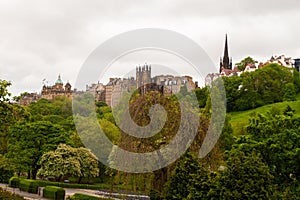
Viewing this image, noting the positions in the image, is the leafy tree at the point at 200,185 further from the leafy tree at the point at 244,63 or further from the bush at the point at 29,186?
the leafy tree at the point at 244,63

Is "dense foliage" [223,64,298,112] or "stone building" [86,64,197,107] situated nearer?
"stone building" [86,64,197,107]

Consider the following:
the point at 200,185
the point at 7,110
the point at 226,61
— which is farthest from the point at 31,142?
the point at 226,61

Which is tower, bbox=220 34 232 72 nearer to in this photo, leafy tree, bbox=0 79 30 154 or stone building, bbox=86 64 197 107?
stone building, bbox=86 64 197 107

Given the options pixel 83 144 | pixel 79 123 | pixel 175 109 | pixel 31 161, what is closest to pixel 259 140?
pixel 175 109

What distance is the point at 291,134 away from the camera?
22.8 m

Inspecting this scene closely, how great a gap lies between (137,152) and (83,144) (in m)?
29.8

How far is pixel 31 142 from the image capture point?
135ft

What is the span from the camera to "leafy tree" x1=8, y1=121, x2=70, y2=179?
4043 cm

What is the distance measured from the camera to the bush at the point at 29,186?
34812mm

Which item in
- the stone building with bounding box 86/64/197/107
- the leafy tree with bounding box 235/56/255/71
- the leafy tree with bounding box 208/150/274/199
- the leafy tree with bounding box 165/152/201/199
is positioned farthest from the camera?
the leafy tree with bounding box 235/56/255/71

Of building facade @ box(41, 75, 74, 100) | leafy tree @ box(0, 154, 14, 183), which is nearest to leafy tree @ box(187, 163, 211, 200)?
leafy tree @ box(0, 154, 14, 183)

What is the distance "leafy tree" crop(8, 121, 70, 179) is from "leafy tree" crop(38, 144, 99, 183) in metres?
2.02

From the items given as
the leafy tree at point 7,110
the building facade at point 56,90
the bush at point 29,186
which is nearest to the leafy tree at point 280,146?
the leafy tree at point 7,110

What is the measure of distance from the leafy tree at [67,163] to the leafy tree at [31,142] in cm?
202
